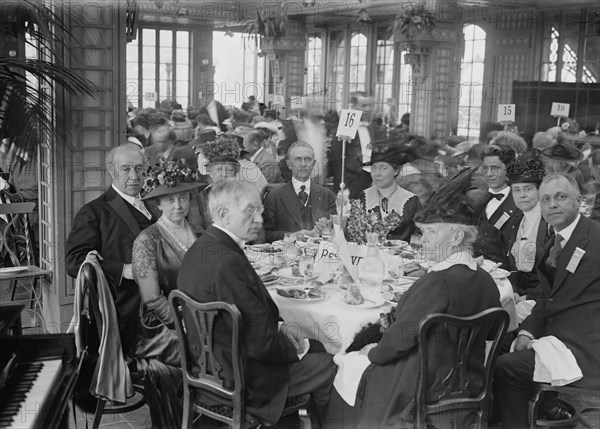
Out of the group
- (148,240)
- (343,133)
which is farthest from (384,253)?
(148,240)

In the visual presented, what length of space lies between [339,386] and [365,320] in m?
0.28

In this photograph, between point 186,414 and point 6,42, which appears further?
point 6,42

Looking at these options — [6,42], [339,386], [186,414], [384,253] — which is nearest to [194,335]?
[186,414]

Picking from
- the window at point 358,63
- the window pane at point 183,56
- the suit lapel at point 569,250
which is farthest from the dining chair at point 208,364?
the window pane at point 183,56

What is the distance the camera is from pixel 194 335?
2.77m

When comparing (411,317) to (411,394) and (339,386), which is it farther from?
(339,386)

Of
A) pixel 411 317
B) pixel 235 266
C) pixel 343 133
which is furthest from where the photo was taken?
pixel 343 133

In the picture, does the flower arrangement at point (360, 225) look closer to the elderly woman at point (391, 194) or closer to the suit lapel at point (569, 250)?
the suit lapel at point (569, 250)

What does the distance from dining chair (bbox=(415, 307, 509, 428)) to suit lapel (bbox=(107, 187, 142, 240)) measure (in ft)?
5.80

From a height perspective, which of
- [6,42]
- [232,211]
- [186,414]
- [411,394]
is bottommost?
[186,414]

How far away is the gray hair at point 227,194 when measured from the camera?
2910 millimetres

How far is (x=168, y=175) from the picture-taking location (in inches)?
138

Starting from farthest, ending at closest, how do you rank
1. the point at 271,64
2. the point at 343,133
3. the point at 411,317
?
the point at 271,64 < the point at 343,133 < the point at 411,317

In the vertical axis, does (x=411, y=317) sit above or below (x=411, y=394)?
above
